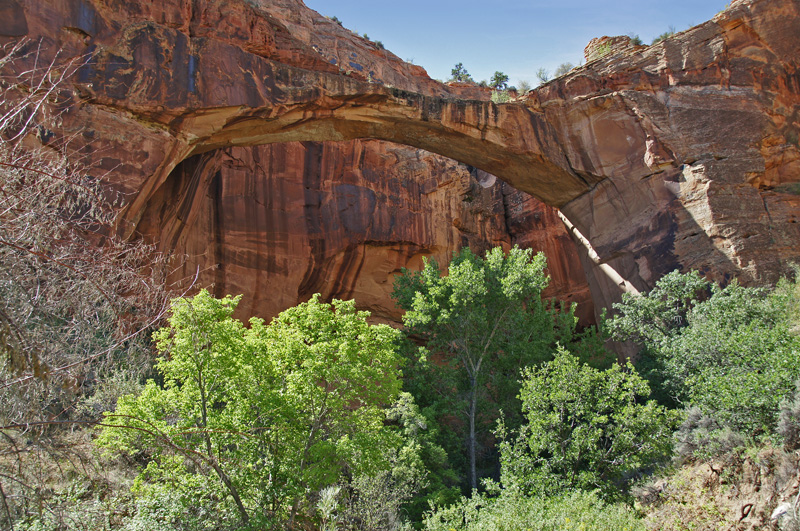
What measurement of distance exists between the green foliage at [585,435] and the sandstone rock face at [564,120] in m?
6.21

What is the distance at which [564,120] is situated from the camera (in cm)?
1753

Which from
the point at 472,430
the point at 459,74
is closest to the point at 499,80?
the point at 459,74

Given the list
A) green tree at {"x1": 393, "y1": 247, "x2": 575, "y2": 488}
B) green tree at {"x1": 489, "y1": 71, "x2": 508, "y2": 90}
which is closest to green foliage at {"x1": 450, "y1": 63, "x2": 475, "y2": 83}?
green tree at {"x1": 489, "y1": 71, "x2": 508, "y2": 90}

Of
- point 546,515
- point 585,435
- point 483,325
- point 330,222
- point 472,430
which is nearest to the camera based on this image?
point 546,515

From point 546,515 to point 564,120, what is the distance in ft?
40.2

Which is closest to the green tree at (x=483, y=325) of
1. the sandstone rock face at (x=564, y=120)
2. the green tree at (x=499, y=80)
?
the sandstone rock face at (x=564, y=120)

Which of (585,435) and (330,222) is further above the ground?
(330,222)

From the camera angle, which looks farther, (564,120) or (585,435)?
(564,120)

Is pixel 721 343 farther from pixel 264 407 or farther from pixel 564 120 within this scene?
pixel 564 120

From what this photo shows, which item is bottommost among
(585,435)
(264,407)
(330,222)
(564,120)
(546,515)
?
(546,515)

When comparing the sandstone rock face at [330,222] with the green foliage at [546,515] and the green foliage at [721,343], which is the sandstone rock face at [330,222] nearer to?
the green foliage at [721,343]

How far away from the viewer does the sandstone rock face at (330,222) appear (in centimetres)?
1747

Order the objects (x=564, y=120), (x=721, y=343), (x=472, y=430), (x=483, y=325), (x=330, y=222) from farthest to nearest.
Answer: (x=330, y=222) < (x=564, y=120) < (x=483, y=325) < (x=472, y=430) < (x=721, y=343)

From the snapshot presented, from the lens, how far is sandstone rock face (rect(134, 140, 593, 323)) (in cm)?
1747
